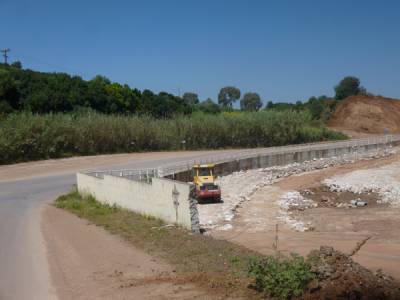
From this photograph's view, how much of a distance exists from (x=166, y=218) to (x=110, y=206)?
6129 mm

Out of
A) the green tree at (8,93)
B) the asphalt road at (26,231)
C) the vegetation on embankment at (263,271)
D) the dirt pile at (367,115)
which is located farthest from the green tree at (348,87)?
the vegetation on embankment at (263,271)

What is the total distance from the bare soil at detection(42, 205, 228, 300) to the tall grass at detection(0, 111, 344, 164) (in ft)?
101

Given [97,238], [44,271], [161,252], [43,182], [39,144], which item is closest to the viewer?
[44,271]

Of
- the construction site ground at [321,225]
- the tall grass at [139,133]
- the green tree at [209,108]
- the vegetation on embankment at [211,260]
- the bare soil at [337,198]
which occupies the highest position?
the green tree at [209,108]

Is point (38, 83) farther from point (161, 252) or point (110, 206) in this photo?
point (161, 252)

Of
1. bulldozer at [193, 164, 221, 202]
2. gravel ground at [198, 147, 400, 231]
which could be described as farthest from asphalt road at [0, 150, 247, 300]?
bulldozer at [193, 164, 221, 202]

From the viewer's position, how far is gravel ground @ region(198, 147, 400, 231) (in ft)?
75.6

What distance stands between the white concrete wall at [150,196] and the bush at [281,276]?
21.0 ft

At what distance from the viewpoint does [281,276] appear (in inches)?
361

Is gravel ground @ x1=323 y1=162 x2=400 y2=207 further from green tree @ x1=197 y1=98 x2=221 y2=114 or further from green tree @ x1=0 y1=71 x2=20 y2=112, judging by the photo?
green tree @ x1=197 y1=98 x2=221 y2=114

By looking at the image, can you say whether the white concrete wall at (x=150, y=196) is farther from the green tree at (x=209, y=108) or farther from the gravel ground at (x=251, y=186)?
the green tree at (x=209, y=108)

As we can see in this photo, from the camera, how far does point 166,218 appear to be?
691 inches

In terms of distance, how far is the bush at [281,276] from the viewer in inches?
353

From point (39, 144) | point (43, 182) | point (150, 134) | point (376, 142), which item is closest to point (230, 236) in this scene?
point (43, 182)
